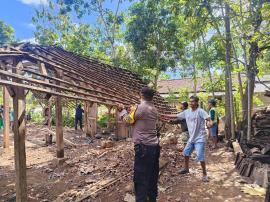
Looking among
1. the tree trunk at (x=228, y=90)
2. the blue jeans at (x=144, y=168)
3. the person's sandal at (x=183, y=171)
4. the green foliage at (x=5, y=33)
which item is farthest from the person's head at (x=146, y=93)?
the green foliage at (x=5, y=33)

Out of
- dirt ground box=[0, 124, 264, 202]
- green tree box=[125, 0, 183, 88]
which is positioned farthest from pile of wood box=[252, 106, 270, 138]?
green tree box=[125, 0, 183, 88]

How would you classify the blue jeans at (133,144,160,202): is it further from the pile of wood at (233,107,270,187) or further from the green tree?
the green tree

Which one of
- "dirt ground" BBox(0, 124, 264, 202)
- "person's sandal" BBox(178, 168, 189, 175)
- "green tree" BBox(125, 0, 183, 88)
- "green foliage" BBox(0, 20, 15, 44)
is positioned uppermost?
"green foliage" BBox(0, 20, 15, 44)

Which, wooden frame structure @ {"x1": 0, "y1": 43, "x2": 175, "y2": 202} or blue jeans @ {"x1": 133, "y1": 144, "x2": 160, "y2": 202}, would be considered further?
wooden frame structure @ {"x1": 0, "y1": 43, "x2": 175, "y2": 202}

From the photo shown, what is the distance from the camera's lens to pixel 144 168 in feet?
15.6

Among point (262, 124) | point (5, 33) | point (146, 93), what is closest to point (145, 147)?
point (146, 93)

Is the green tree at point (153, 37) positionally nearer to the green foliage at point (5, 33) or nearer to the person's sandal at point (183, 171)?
the person's sandal at point (183, 171)

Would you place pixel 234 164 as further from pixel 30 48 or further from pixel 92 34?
pixel 92 34

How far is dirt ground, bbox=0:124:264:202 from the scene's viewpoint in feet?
20.3

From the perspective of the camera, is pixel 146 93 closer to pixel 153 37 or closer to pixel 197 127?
pixel 197 127

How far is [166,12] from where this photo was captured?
659 inches

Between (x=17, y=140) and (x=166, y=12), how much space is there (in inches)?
505

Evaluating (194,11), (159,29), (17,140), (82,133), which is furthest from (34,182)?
(159,29)

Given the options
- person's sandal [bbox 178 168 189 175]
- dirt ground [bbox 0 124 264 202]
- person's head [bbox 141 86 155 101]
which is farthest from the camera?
person's sandal [bbox 178 168 189 175]
